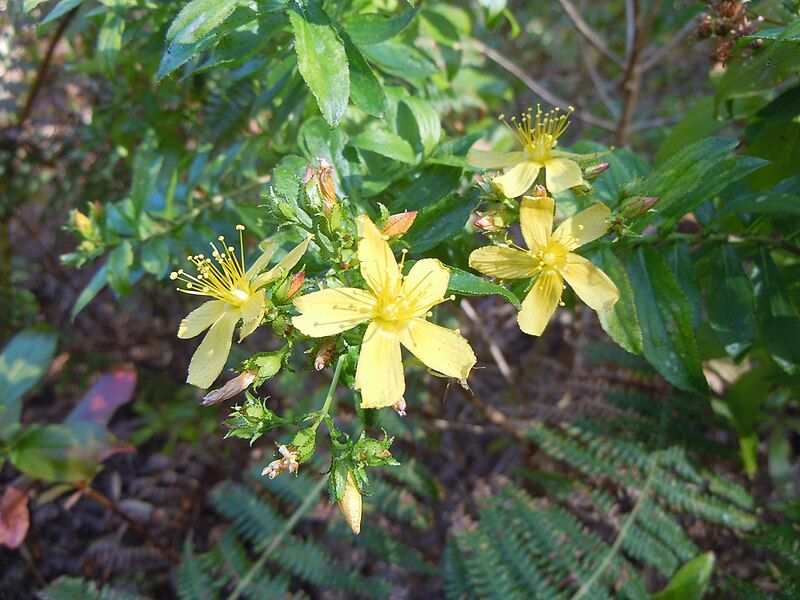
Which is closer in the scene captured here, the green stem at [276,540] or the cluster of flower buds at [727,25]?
the cluster of flower buds at [727,25]

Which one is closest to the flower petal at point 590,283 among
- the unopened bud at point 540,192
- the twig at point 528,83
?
the unopened bud at point 540,192

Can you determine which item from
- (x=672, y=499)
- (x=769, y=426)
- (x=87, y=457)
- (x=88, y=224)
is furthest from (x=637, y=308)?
(x=87, y=457)

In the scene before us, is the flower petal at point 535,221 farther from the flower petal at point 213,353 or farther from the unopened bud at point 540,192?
the flower petal at point 213,353

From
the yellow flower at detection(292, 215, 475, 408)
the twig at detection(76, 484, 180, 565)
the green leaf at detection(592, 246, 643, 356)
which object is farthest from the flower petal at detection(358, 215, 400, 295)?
the twig at detection(76, 484, 180, 565)

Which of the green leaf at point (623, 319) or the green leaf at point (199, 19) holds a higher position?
the green leaf at point (199, 19)

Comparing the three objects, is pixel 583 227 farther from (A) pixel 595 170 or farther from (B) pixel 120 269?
(B) pixel 120 269

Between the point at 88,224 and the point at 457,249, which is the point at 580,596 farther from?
the point at 88,224
